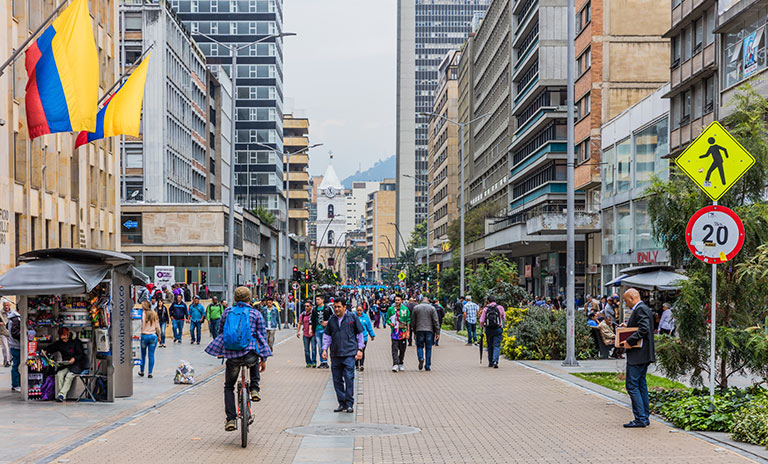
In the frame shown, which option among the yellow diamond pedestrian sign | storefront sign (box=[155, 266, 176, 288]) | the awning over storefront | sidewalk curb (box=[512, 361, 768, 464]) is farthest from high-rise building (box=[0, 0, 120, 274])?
the yellow diamond pedestrian sign

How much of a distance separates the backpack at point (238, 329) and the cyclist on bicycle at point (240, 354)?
0.03 metres

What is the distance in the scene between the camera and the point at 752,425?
37.6 ft

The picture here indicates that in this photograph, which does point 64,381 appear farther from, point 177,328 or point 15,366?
point 177,328

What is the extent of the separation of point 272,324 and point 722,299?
761 inches

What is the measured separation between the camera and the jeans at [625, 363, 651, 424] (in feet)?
42.8

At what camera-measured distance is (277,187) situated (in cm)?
12106

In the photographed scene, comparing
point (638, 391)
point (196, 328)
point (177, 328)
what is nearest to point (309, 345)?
point (196, 328)

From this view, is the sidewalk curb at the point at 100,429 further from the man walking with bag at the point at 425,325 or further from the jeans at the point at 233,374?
the man walking with bag at the point at 425,325

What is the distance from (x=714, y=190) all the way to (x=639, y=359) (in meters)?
2.34

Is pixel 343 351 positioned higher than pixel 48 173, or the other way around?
pixel 48 173

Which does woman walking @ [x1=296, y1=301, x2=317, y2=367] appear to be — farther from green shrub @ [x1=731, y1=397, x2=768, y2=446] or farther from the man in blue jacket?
green shrub @ [x1=731, y1=397, x2=768, y2=446]

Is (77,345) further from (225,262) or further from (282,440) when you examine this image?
(225,262)

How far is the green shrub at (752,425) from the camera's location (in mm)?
11266

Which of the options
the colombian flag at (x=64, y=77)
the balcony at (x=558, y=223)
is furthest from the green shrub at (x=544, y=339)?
the balcony at (x=558, y=223)
